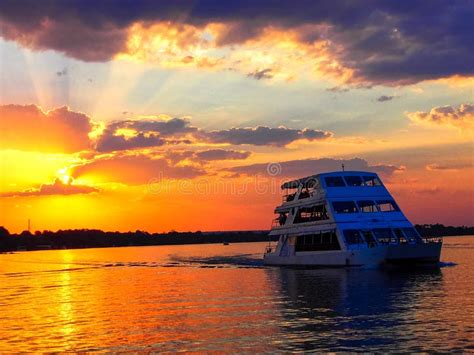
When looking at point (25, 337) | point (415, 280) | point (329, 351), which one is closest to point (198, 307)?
point (25, 337)

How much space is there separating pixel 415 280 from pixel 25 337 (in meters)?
28.4

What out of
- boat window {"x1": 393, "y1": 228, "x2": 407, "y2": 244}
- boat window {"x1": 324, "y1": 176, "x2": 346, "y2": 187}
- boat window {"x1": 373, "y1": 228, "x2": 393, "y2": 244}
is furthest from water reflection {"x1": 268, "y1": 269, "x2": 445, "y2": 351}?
boat window {"x1": 324, "y1": 176, "x2": 346, "y2": 187}

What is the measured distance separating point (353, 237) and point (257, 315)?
82.7ft

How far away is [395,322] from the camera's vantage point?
2545cm

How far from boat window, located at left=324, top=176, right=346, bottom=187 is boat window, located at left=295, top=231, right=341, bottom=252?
4784 millimetres

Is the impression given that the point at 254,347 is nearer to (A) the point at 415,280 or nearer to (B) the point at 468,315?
(B) the point at 468,315

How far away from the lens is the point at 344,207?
55.1m

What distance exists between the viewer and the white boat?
50.9 metres

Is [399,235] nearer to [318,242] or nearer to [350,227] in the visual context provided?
[350,227]

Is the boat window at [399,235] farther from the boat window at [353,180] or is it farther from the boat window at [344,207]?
the boat window at [353,180]

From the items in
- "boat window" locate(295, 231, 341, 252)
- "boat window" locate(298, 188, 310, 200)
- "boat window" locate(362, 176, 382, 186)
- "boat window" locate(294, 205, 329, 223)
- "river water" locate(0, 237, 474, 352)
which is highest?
"boat window" locate(362, 176, 382, 186)

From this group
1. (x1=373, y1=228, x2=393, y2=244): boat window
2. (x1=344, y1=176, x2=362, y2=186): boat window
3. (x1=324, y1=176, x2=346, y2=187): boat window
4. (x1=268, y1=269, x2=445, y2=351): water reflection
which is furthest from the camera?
(x1=344, y1=176, x2=362, y2=186): boat window

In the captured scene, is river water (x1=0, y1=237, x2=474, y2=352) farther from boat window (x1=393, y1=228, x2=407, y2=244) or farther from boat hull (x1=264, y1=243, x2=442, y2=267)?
boat window (x1=393, y1=228, x2=407, y2=244)

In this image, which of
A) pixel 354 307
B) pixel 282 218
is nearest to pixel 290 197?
pixel 282 218
